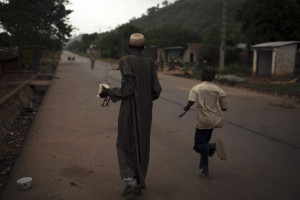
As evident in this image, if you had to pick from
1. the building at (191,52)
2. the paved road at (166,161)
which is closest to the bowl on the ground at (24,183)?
the paved road at (166,161)

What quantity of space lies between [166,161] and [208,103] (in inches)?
50.1

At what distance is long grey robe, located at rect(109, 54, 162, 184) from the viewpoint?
3.12 metres

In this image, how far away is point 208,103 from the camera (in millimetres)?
3705

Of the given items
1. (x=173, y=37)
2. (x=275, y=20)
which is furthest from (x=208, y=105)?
(x=173, y=37)

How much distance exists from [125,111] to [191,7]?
122 m

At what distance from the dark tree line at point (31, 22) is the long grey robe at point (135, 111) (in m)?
19.6

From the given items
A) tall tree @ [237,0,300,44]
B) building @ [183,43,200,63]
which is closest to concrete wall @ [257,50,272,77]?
tall tree @ [237,0,300,44]

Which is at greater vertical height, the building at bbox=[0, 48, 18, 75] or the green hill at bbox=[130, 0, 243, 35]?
the green hill at bbox=[130, 0, 243, 35]

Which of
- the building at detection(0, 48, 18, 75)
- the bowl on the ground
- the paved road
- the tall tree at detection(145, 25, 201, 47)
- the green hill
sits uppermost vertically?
the green hill

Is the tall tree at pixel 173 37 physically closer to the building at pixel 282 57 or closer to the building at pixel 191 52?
the building at pixel 191 52

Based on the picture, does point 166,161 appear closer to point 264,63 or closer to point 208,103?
point 208,103

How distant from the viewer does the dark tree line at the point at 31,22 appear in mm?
21578

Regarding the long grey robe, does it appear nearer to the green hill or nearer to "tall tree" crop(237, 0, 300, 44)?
"tall tree" crop(237, 0, 300, 44)

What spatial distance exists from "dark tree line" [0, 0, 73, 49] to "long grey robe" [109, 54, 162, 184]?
773 inches
